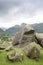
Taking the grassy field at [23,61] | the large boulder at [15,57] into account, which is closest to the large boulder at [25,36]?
the grassy field at [23,61]

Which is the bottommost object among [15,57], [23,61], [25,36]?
[23,61]

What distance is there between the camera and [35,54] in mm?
44250

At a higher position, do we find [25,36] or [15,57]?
[25,36]

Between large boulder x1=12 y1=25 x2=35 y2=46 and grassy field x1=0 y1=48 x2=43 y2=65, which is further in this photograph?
large boulder x1=12 y1=25 x2=35 y2=46

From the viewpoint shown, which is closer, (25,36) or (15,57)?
(15,57)

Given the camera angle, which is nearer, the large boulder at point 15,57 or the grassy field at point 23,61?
the grassy field at point 23,61

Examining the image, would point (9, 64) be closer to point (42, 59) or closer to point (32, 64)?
point (32, 64)

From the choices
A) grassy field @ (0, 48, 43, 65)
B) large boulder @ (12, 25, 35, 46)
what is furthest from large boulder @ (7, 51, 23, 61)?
large boulder @ (12, 25, 35, 46)

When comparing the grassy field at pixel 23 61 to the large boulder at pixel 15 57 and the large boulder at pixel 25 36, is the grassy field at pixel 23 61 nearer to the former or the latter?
the large boulder at pixel 15 57

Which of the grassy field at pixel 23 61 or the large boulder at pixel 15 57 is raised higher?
the large boulder at pixel 15 57

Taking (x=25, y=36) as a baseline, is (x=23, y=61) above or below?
below

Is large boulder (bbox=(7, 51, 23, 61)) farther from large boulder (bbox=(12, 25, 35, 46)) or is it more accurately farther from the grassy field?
large boulder (bbox=(12, 25, 35, 46))

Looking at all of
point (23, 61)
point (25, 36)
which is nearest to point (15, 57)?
point (23, 61)

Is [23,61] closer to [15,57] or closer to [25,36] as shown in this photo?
[15,57]
